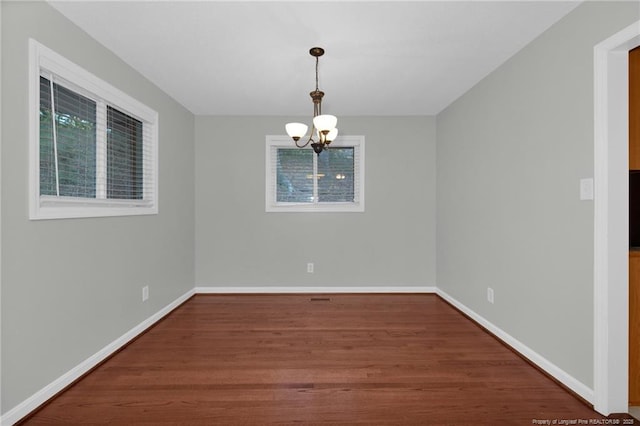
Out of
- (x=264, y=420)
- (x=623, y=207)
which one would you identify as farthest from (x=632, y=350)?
(x=264, y=420)

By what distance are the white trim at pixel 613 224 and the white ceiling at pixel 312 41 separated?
0.60 m

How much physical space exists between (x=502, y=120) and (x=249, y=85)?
244 centimetres

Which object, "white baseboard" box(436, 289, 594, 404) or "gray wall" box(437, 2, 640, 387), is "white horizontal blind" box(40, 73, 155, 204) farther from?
"white baseboard" box(436, 289, 594, 404)

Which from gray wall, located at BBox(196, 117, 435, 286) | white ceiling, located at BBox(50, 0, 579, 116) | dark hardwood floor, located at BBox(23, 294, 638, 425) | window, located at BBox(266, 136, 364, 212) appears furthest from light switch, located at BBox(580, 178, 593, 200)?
window, located at BBox(266, 136, 364, 212)

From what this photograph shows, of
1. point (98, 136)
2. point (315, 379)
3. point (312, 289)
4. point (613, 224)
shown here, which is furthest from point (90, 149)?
point (613, 224)

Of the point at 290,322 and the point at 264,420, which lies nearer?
the point at 264,420

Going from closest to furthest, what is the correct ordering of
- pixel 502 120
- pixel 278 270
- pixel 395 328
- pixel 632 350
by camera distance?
pixel 632 350
pixel 502 120
pixel 395 328
pixel 278 270

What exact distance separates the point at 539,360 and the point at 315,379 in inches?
64.9

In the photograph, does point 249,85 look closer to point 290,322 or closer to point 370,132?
point 370,132

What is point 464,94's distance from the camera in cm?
348

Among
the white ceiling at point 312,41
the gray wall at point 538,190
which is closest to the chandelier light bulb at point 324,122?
the white ceiling at point 312,41

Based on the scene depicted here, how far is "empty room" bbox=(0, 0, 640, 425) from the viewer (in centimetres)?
178

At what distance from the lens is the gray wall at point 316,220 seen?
4.28 metres

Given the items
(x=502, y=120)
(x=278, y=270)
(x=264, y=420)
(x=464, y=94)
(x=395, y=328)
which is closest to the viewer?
(x=264, y=420)
